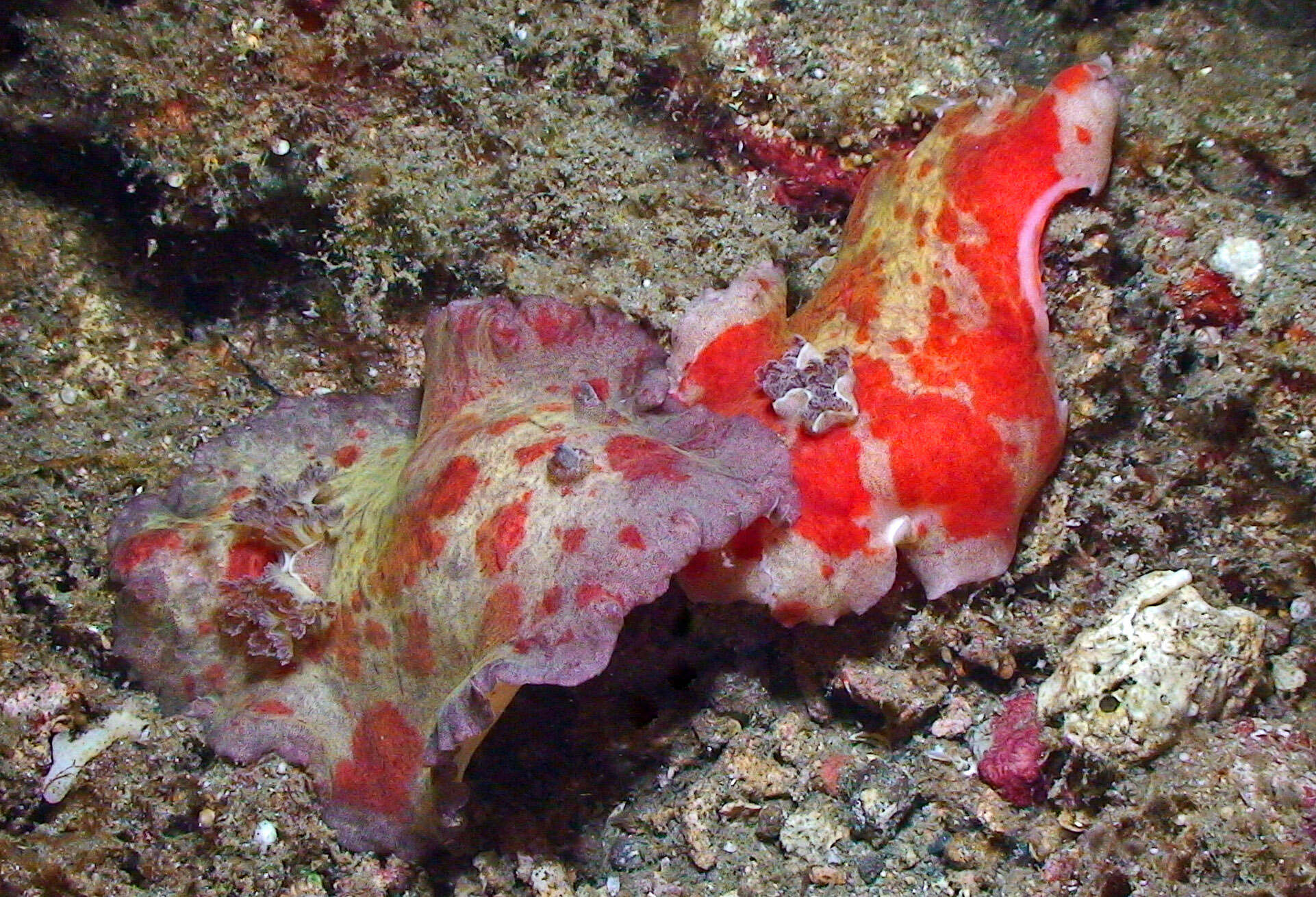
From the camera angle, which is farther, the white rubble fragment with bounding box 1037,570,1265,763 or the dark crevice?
the dark crevice

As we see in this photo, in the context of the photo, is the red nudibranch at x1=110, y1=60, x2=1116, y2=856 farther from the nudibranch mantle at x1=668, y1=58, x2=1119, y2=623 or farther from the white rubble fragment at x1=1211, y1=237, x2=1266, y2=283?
the white rubble fragment at x1=1211, y1=237, x2=1266, y2=283

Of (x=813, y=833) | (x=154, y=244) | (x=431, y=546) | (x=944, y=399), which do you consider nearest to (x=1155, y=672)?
(x=944, y=399)

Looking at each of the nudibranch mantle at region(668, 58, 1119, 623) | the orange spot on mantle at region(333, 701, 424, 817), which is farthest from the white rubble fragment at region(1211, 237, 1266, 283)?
the orange spot on mantle at region(333, 701, 424, 817)

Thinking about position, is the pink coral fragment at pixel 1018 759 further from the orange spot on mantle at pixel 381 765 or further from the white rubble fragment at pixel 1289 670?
the orange spot on mantle at pixel 381 765

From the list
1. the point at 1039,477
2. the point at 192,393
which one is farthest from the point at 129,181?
the point at 1039,477

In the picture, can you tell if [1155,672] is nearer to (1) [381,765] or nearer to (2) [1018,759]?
(2) [1018,759]

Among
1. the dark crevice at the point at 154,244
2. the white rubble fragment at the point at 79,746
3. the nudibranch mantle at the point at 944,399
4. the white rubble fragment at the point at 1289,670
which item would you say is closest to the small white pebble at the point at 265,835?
the white rubble fragment at the point at 79,746

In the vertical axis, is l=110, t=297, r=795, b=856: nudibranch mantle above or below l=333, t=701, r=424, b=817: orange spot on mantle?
above
